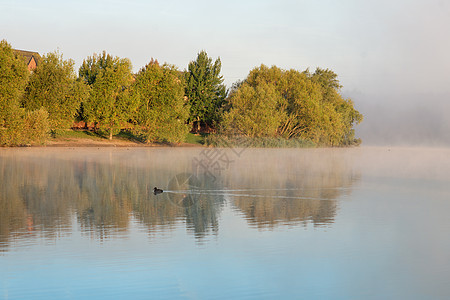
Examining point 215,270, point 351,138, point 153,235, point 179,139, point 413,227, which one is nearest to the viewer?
point 215,270

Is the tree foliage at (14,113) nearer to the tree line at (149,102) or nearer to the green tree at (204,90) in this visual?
the tree line at (149,102)

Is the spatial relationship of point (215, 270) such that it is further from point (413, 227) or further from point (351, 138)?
point (351, 138)

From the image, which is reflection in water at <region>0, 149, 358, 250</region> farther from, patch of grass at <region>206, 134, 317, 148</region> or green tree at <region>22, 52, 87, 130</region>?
patch of grass at <region>206, 134, 317, 148</region>

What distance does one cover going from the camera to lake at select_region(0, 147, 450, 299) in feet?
26.4

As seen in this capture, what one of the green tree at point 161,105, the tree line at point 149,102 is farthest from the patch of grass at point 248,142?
the green tree at point 161,105

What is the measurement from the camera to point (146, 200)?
698 inches

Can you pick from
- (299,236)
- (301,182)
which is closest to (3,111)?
(301,182)

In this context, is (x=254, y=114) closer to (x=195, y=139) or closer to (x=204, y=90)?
(x=195, y=139)

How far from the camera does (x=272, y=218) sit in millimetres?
14492

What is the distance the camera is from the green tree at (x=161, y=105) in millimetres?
76688

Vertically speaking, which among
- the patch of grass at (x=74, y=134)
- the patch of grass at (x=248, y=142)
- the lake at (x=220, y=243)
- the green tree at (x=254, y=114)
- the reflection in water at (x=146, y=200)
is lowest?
the lake at (x=220, y=243)

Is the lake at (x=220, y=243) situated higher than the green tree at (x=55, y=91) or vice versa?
the green tree at (x=55, y=91)

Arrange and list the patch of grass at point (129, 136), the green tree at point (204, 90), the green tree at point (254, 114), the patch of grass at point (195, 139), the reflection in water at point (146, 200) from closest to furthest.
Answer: the reflection in water at point (146, 200) < the green tree at point (254, 114) < the patch of grass at point (129, 136) < the patch of grass at point (195, 139) < the green tree at point (204, 90)

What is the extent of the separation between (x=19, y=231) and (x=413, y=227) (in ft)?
32.2
